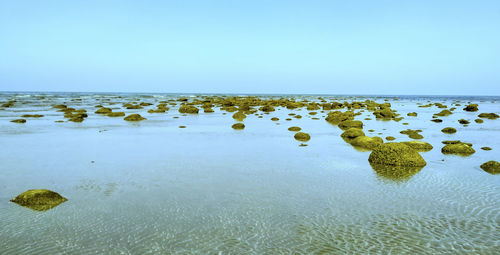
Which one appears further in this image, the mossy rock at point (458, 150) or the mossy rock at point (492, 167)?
the mossy rock at point (458, 150)

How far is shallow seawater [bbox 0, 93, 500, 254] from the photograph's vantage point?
18.6 feet

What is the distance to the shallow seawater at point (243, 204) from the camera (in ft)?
18.6

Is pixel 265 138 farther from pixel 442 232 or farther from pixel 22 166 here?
pixel 442 232

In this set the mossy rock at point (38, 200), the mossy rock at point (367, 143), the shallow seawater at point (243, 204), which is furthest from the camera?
the mossy rock at point (367, 143)

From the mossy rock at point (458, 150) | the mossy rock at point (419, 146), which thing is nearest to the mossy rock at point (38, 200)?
the mossy rock at point (419, 146)

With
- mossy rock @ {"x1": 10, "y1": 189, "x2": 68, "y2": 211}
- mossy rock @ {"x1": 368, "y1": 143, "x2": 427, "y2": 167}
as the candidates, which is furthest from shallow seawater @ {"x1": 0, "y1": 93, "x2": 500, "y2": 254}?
mossy rock @ {"x1": 368, "y1": 143, "x2": 427, "y2": 167}

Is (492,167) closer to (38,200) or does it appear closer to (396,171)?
(396,171)

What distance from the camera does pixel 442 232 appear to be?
20.1ft

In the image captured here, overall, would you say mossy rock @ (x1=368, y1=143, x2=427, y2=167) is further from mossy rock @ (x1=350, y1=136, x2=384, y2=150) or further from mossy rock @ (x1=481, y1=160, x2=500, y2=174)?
mossy rock @ (x1=350, y1=136, x2=384, y2=150)

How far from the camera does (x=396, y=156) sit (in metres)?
11.8

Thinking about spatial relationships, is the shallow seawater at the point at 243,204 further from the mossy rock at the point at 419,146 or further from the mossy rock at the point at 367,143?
the mossy rock at the point at 367,143

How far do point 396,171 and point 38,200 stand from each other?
33.4ft

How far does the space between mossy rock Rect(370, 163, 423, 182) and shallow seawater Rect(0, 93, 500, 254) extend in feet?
0.86

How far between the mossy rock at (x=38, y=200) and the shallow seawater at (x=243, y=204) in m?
0.22
